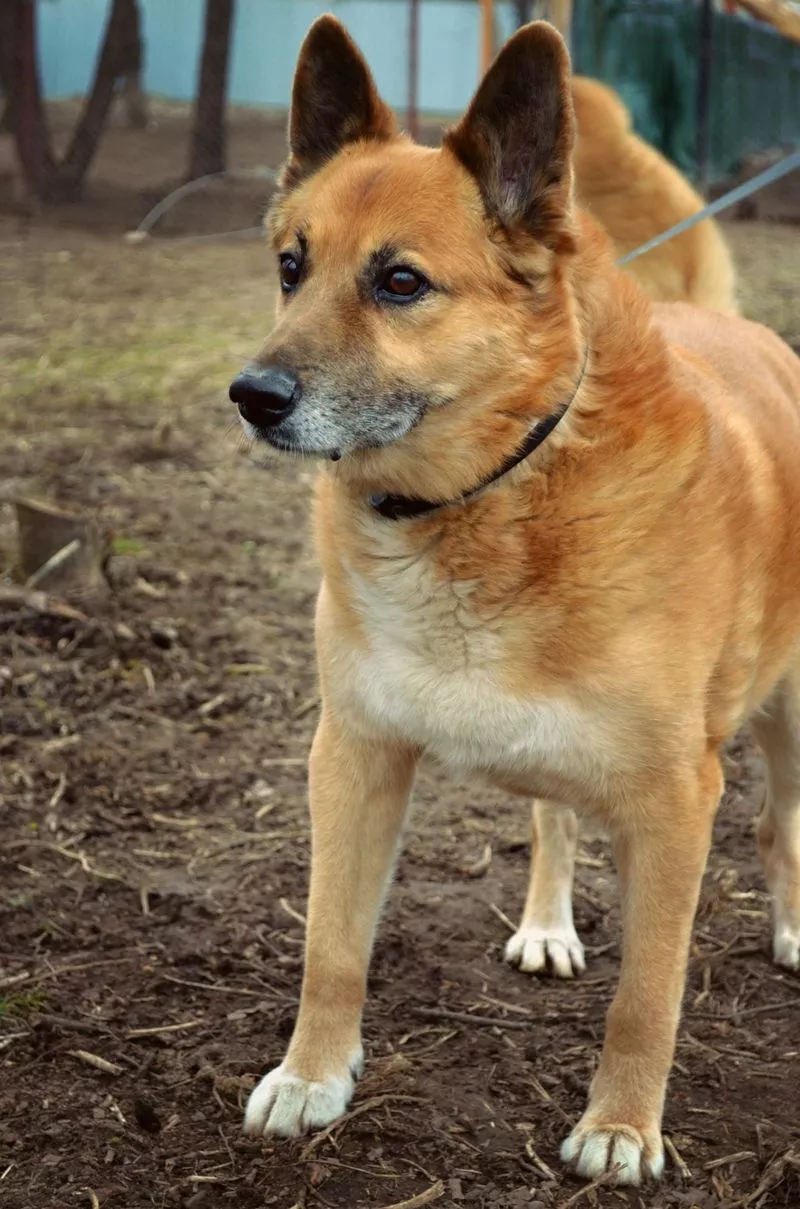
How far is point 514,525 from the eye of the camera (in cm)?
251

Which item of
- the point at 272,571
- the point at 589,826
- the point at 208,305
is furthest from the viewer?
the point at 208,305

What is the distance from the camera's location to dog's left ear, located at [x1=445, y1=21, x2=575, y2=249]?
243 cm

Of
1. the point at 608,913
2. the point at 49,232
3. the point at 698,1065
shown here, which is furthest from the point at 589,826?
the point at 49,232

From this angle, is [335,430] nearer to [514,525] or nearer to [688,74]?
[514,525]

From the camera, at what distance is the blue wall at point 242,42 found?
1192 centimetres

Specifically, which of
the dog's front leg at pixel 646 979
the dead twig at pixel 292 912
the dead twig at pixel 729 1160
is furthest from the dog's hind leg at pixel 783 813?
the dead twig at pixel 292 912

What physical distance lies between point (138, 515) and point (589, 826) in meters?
2.67

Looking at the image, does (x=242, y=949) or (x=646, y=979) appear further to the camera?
(x=242, y=949)

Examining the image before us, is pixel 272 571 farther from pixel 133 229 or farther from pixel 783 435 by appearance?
pixel 133 229

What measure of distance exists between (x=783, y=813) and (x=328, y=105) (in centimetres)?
190

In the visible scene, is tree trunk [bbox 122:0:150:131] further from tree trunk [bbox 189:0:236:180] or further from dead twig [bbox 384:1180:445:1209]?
dead twig [bbox 384:1180:445:1209]

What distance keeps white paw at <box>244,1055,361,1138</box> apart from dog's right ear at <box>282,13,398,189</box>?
1.80 m

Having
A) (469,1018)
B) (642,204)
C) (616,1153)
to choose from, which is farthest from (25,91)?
(616,1153)

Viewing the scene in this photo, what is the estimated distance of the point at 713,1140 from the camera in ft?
8.75
